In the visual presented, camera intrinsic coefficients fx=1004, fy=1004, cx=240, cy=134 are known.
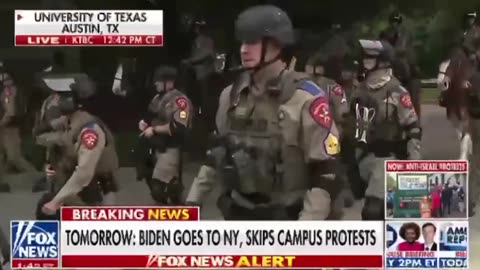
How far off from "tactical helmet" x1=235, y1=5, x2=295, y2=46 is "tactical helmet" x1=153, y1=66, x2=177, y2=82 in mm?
361

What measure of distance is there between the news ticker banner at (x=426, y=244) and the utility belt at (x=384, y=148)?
0.33 metres

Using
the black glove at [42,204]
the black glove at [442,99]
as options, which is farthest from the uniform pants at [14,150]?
the black glove at [442,99]

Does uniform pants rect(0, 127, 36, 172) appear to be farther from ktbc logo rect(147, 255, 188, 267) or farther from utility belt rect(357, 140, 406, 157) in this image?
utility belt rect(357, 140, 406, 157)

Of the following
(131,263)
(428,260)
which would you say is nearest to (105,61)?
(131,263)

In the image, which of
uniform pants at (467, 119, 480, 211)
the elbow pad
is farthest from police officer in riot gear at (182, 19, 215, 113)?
uniform pants at (467, 119, 480, 211)

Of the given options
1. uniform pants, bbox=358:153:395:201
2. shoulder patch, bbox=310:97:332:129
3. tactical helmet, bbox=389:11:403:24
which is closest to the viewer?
shoulder patch, bbox=310:97:332:129

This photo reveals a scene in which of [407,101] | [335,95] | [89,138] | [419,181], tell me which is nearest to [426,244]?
[419,181]

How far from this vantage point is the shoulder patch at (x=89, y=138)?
15.4ft

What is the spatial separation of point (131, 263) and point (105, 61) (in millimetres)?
960

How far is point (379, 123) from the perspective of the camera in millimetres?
4723

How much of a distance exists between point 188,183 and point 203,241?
28cm

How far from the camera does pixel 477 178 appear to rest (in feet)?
15.9

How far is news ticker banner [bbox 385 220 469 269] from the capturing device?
4.75 meters

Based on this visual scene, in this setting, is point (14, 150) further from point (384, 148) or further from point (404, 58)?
point (404, 58)
